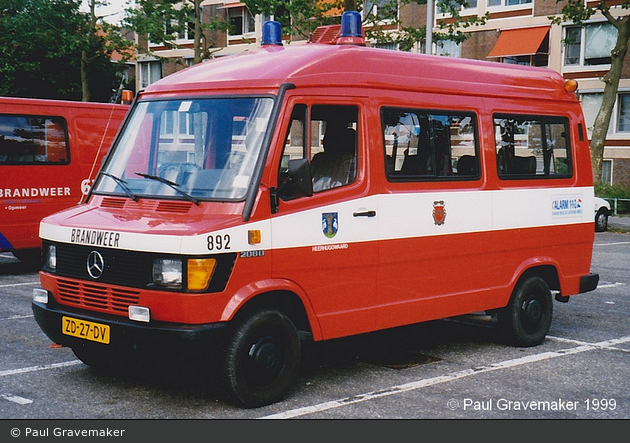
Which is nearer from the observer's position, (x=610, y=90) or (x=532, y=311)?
(x=532, y=311)

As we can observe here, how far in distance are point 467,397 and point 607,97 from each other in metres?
23.2

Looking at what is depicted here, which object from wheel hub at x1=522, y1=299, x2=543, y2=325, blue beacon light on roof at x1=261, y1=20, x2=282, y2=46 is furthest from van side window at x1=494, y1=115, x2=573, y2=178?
blue beacon light on roof at x1=261, y1=20, x2=282, y2=46

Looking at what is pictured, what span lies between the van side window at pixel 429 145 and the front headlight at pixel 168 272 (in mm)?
2184

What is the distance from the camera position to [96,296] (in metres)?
6.41

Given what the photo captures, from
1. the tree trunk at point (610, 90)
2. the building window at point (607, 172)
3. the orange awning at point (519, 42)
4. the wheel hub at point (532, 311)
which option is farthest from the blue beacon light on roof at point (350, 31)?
the building window at point (607, 172)

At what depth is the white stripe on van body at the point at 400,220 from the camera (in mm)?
6133

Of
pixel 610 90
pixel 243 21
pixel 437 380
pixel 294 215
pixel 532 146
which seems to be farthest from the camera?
pixel 243 21

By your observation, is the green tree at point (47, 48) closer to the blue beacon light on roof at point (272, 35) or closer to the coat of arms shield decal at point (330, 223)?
the blue beacon light on roof at point (272, 35)

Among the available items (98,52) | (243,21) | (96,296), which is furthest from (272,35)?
(243,21)

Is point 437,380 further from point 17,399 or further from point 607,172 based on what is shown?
point 607,172

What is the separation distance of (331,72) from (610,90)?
22937mm

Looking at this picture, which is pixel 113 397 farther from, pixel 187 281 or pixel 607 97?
pixel 607 97

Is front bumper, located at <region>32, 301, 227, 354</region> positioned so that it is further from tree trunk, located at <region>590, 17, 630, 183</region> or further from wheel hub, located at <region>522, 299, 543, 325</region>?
tree trunk, located at <region>590, 17, 630, 183</region>

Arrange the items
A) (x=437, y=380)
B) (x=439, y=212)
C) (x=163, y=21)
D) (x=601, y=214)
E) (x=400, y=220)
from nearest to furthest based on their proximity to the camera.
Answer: (x=437, y=380), (x=400, y=220), (x=439, y=212), (x=601, y=214), (x=163, y=21)
